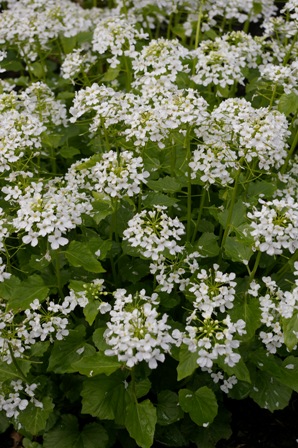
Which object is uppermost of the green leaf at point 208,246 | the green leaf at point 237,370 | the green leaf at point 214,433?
the green leaf at point 208,246

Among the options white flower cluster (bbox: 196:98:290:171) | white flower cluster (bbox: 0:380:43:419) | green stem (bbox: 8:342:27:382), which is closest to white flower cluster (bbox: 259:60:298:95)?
white flower cluster (bbox: 196:98:290:171)

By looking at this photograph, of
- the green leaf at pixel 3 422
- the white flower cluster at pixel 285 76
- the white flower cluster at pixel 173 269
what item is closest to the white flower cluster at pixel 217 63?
the white flower cluster at pixel 285 76

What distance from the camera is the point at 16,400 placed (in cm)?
450

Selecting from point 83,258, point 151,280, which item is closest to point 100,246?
point 83,258

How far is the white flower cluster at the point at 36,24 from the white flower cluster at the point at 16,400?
12.8 feet

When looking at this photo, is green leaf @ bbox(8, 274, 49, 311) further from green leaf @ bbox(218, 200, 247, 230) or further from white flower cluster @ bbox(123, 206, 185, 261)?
green leaf @ bbox(218, 200, 247, 230)

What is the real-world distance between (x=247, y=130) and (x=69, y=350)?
228cm

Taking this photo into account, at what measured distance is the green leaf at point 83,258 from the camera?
14.1 feet

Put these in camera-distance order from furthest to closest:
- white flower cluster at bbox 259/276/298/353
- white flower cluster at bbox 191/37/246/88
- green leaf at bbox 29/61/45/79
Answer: green leaf at bbox 29/61/45/79 → white flower cluster at bbox 191/37/246/88 → white flower cluster at bbox 259/276/298/353

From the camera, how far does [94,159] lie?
16.2ft

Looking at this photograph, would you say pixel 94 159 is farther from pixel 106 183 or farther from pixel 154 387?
pixel 154 387

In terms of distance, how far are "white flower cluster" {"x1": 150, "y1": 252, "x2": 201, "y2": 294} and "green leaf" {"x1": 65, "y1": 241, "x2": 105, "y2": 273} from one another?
0.51 meters

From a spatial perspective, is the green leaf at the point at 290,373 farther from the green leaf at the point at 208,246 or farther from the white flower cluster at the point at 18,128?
the white flower cluster at the point at 18,128

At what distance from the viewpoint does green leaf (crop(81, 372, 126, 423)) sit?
4289mm
